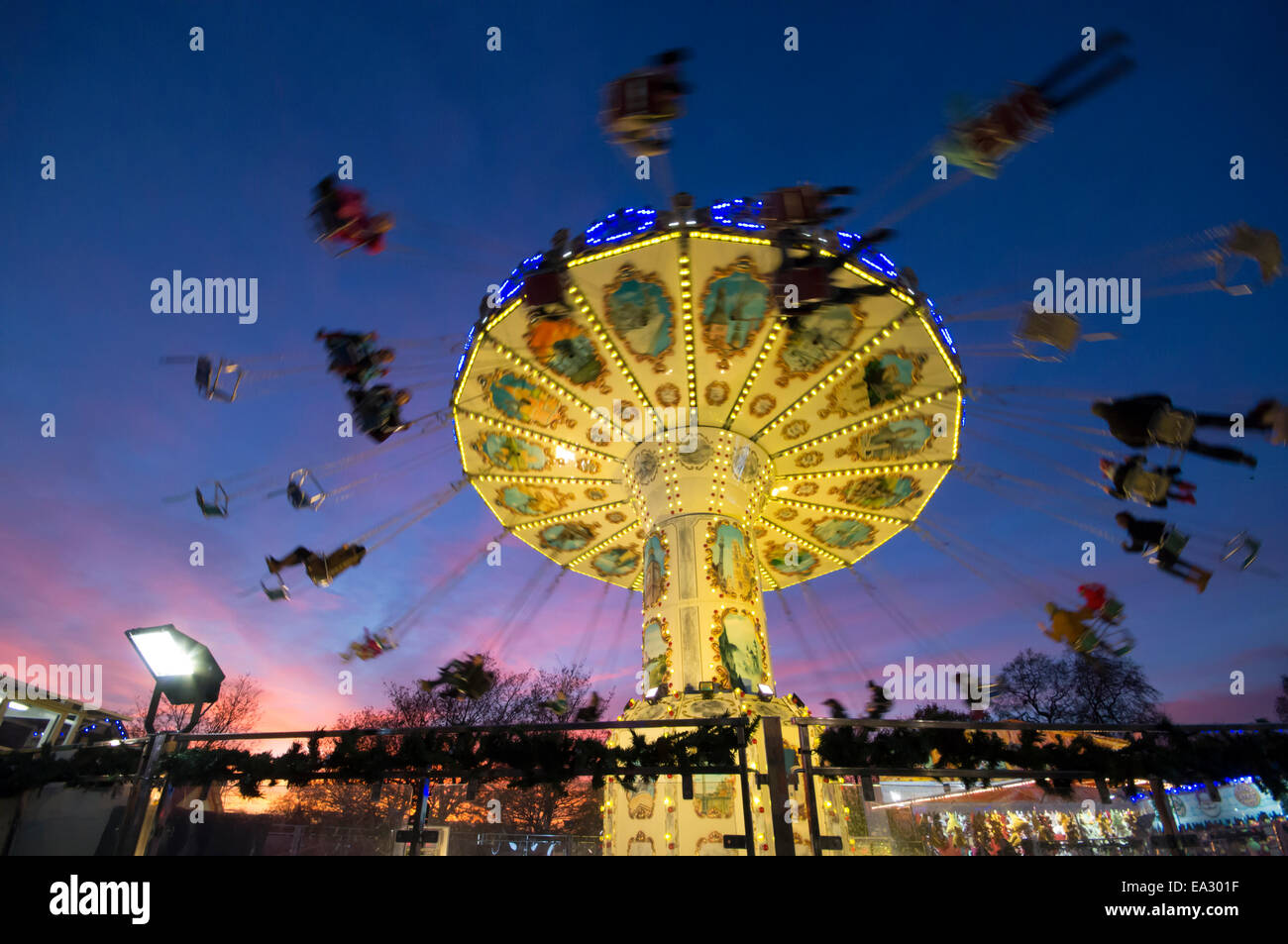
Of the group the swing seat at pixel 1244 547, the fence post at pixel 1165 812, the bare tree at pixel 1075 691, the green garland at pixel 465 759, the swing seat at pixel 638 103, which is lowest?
the bare tree at pixel 1075 691

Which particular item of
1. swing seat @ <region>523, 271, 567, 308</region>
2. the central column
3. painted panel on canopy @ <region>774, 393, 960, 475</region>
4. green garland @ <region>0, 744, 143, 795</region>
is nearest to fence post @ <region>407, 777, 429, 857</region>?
green garland @ <region>0, 744, 143, 795</region>

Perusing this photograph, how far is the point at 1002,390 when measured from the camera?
34.4ft

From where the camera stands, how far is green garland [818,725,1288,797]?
15.3 feet

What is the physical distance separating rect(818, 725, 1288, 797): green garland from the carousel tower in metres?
3.02

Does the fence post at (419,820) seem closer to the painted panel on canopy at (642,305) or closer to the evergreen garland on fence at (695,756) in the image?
the evergreen garland on fence at (695,756)

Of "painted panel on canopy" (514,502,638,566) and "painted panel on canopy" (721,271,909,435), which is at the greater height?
"painted panel on canopy" (721,271,909,435)

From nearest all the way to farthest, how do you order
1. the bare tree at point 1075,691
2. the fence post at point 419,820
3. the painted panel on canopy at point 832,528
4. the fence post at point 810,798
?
the fence post at point 810,798 < the fence post at point 419,820 < the painted panel on canopy at point 832,528 < the bare tree at point 1075,691

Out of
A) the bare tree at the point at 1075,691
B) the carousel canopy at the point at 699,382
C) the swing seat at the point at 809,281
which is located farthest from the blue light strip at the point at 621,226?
the bare tree at the point at 1075,691

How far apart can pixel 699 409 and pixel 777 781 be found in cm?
760

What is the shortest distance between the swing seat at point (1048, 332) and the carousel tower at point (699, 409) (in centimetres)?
128

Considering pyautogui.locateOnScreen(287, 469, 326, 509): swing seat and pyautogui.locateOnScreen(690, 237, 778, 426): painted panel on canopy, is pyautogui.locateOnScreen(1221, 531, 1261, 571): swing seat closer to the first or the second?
pyautogui.locateOnScreen(690, 237, 778, 426): painted panel on canopy

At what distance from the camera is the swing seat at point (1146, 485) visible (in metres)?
8.73

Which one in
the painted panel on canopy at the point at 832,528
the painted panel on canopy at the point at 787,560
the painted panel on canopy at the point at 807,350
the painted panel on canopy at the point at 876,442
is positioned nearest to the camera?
the painted panel on canopy at the point at 807,350
